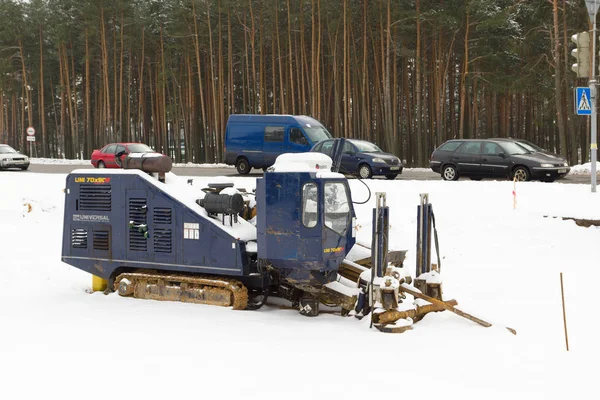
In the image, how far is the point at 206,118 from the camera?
54625mm

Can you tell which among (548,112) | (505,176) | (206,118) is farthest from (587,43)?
(206,118)

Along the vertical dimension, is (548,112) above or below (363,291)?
above

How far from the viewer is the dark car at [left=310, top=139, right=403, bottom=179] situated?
2455 cm

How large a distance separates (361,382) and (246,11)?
4336 centimetres

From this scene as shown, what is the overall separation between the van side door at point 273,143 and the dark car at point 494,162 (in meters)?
6.39

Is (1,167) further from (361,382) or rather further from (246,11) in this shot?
(361,382)

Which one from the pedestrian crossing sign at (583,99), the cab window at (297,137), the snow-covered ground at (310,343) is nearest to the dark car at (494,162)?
the pedestrian crossing sign at (583,99)

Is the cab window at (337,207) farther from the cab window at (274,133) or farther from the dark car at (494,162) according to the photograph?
the cab window at (274,133)

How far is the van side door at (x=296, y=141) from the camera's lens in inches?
1101

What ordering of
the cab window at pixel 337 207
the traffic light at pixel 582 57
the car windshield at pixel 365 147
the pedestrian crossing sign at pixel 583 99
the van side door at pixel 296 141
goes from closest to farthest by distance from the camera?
1. the cab window at pixel 337 207
2. the traffic light at pixel 582 57
3. the pedestrian crossing sign at pixel 583 99
4. the car windshield at pixel 365 147
5. the van side door at pixel 296 141

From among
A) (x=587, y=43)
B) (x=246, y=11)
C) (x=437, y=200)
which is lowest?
(x=437, y=200)

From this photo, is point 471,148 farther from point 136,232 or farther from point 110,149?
point 110,149

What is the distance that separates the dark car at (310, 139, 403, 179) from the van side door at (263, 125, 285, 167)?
375 centimetres

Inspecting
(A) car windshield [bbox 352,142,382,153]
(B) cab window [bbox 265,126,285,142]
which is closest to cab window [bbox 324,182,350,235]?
(A) car windshield [bbox 352,142,382,153]
